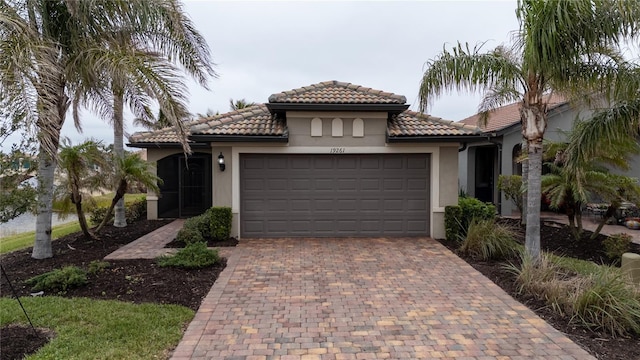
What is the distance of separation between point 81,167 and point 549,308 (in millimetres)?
9930

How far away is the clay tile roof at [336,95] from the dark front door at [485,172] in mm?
8683

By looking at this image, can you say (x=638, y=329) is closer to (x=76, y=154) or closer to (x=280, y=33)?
(x=76, y=154)

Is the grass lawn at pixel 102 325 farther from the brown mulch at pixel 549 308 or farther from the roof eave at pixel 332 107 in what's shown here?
the roof eave at pixel 332 107

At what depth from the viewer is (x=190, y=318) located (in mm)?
4926

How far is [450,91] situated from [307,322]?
5603mm

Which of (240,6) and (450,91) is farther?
(240,6)

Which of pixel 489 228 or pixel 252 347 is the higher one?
pixel 489 228

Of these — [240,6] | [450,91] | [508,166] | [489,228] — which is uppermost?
[240,6]

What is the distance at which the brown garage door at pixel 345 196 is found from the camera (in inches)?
402

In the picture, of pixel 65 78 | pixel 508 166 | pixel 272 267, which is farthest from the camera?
pixel 508 166

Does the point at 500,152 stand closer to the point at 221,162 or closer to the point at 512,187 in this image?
the point at 512,187

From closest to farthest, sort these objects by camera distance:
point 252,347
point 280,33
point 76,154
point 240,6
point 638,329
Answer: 1. point 252,347
2. point 638,329
3. point 76,154
4. point 240,6
5. point 280,33

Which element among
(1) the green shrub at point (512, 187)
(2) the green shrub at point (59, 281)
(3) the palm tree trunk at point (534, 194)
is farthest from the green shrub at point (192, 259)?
(1) the green shrub at point (512, 187)

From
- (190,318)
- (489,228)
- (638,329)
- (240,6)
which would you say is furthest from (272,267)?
(240,6)
